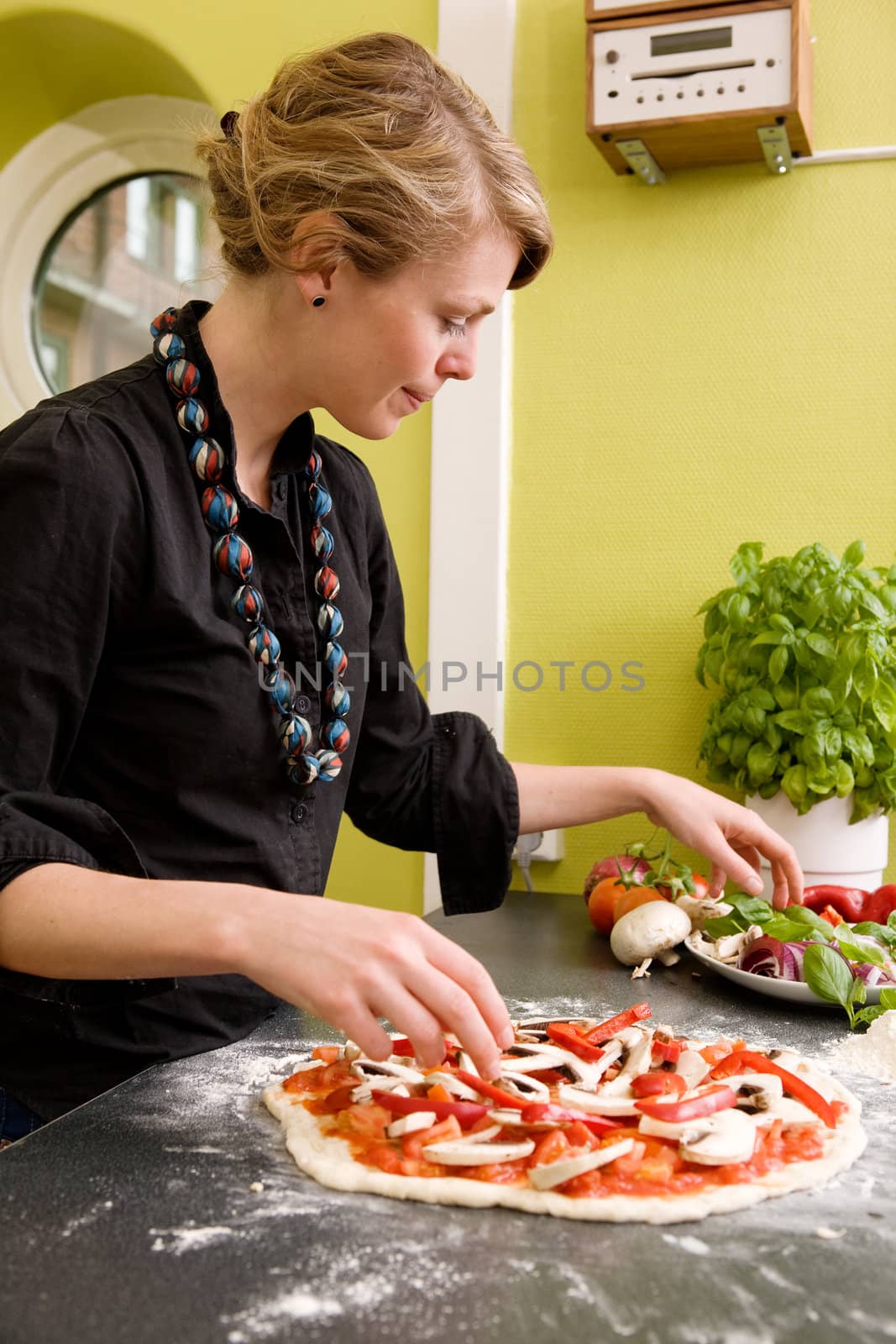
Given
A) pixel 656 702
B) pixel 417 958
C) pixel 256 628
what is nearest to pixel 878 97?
pixel 656 702

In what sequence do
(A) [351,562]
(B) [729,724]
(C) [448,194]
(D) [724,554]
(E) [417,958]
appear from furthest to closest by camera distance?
(D) [724,554], (B) [729,724], (A) [351,562], (C) [448,194], (E) [417,958]

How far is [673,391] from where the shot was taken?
199 centimetres

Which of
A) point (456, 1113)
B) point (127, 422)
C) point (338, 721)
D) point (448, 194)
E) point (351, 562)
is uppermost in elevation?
point (448, 194)

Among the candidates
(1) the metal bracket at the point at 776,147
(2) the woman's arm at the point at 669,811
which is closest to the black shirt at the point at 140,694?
(2) the woman's arm at the point at 669,811

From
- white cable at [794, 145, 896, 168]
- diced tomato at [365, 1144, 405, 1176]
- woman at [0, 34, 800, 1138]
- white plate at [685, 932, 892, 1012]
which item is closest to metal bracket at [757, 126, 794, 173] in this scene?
white cable at [794, 145, 896, 168]

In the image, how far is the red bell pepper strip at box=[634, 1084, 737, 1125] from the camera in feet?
3.00

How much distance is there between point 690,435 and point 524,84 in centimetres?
64

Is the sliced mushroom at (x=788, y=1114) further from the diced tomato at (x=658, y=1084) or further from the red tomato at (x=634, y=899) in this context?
the red tomato at (x=634, y=899)

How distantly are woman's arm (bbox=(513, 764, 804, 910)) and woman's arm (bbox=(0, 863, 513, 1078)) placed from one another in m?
0.48

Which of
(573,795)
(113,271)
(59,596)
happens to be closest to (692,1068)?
(573,795)

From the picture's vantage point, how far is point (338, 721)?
4.01ft

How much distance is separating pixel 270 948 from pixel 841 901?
942mm

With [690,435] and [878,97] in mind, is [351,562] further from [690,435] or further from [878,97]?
[878,97]

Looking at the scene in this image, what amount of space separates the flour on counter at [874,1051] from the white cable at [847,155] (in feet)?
4.20
